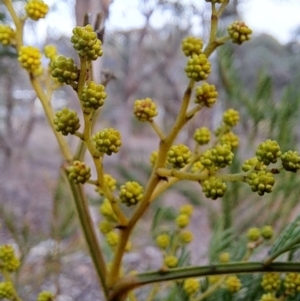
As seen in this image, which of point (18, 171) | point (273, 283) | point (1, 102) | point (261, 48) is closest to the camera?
point (273, 283)

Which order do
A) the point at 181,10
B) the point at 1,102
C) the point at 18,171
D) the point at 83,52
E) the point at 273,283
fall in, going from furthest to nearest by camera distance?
1. the point at 18,171
2. the point at 1,102
3. the point at 181,10
4. the point at 273,283
5. the point at 83,52

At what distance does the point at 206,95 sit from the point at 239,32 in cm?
4

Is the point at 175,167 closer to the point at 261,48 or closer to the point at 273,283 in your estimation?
the point at 273,283

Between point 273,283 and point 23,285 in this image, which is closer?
point 273,283

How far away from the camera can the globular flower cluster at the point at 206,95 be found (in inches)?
10.2

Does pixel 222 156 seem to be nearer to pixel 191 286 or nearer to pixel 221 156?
pixel 221 156

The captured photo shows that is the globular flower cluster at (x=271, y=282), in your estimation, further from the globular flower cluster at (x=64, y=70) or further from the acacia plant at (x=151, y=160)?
the globular flower cluster at (x=64, y=70)

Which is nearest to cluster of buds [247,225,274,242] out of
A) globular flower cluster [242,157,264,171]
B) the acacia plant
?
the acacia plant

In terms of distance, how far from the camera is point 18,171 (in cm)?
206

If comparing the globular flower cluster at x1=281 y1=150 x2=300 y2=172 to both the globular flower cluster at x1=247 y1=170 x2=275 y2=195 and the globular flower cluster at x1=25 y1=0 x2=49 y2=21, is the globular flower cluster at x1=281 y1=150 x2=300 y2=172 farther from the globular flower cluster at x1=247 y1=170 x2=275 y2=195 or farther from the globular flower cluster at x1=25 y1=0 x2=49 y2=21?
the globular flower cluster at x1=25 y1=0 x2=49 y2=21

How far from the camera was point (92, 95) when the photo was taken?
0.21m

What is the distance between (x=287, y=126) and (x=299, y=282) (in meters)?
0.31

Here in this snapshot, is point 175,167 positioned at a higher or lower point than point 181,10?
lower

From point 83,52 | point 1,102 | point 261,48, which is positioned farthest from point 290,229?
point 261,48
